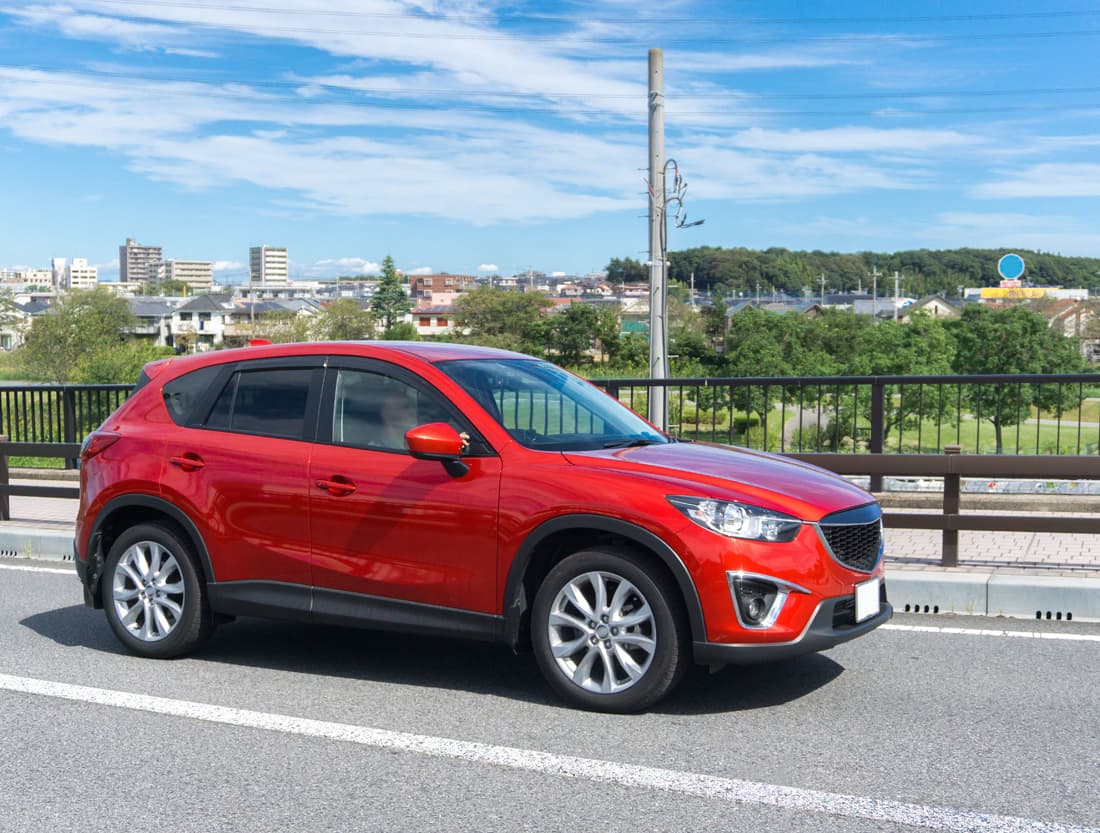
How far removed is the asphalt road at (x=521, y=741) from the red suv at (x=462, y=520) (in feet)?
1.16

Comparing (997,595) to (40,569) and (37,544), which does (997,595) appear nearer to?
(40,569)

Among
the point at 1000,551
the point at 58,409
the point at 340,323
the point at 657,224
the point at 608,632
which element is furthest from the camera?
the point at 340,323

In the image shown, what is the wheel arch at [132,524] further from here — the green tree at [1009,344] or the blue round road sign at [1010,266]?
the blue round road sign at [1010,266]

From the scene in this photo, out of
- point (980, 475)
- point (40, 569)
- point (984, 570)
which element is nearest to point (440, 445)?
point (980, 475)

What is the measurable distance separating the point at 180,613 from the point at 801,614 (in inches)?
131

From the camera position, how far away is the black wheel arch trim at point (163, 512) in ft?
21.0

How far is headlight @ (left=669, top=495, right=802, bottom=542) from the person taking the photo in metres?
5.25

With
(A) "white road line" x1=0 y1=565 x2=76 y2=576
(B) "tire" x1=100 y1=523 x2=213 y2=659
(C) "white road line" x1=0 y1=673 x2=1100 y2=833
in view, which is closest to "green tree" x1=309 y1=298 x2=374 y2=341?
(A) "white road line" x1=0 y1=565 x2=76 y2=576

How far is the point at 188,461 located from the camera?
6.46 meters

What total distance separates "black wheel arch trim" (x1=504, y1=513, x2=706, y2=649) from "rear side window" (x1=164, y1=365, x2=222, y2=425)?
2.18 meters

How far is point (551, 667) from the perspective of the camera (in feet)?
18.2

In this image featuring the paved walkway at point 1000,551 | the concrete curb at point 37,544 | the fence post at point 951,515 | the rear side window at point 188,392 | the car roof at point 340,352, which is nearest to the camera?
the car roof at point 340,352

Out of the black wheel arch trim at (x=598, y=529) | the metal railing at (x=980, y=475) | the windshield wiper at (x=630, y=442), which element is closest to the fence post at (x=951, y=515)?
the metal railing at (x=980, y=475)

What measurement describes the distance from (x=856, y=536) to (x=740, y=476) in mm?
623
